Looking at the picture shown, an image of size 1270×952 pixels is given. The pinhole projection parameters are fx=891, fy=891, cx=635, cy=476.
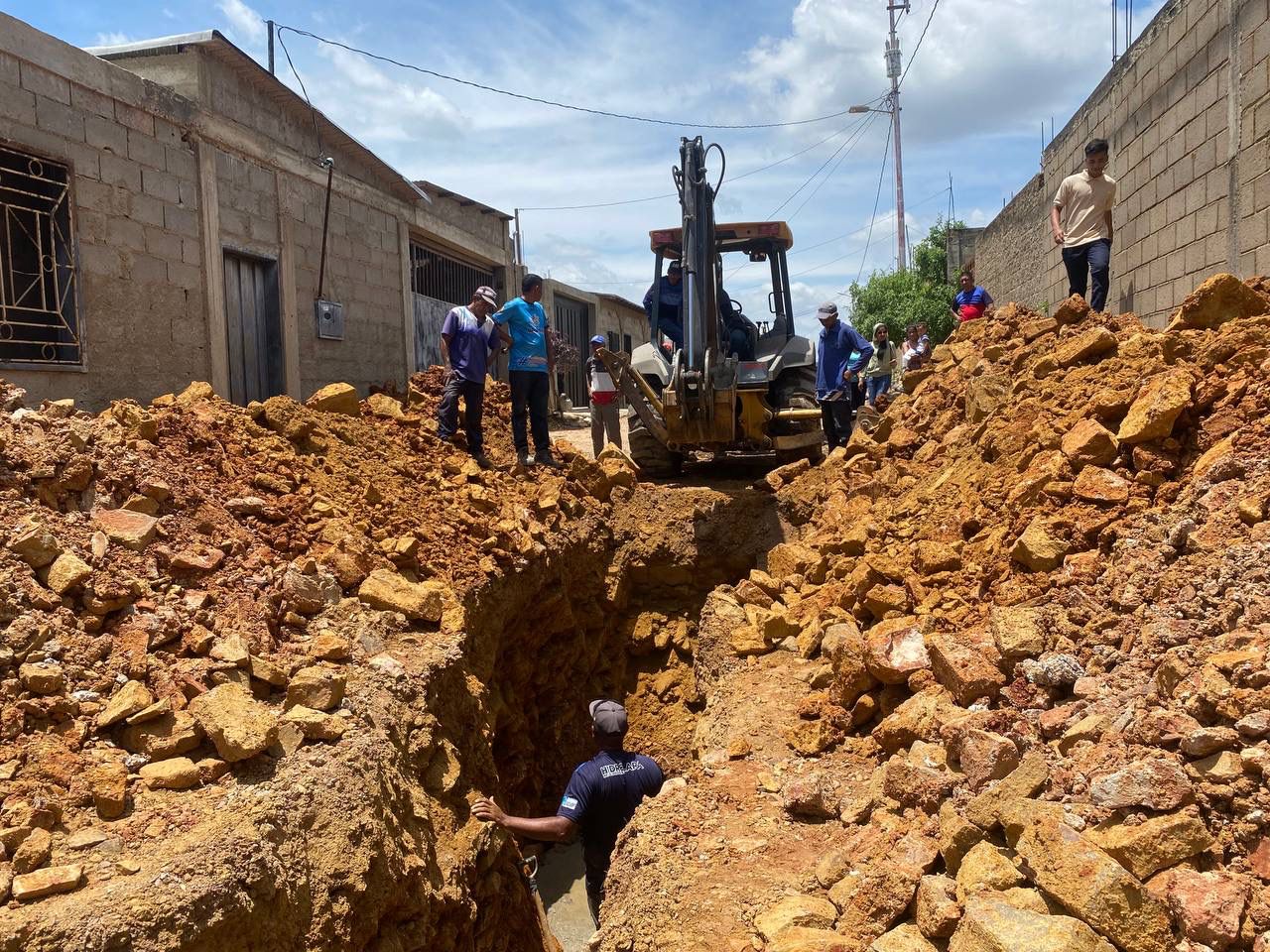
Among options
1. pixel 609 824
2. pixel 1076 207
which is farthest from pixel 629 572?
pixel 1076 207

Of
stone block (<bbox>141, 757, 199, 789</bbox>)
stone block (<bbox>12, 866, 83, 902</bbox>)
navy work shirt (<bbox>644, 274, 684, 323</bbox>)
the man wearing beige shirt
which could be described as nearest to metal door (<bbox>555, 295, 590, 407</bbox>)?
navy work shirt (<bbox>644, 274, 684, 323</bbox>)

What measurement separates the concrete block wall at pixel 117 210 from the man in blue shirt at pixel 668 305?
3.75 meters

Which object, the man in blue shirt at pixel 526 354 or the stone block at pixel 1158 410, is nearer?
the stone block at pixel 1158 410

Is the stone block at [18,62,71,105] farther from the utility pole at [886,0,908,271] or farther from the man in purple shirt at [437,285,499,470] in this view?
the utility pole at [886,0,908,271]

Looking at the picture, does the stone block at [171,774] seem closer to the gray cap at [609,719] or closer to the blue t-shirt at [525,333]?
the gray cap at [609,719]

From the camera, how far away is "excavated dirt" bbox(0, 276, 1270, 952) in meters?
2.57

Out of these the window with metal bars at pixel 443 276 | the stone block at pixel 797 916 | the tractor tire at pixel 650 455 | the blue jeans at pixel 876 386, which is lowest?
the stone block at pixel 797 916

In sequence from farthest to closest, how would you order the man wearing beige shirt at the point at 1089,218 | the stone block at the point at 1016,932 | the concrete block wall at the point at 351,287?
the concrete block wall at the point at 351,287 → the man wearing beige shirt at the point at 1089,218 → the stone block at the point at 1016,932

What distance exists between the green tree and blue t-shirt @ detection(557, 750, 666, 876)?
59.9 feet

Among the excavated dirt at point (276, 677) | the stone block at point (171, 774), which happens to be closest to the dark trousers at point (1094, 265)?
the excavated dirt at point (276, 677)

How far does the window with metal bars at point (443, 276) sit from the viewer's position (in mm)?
11539

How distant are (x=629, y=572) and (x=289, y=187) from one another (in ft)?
16.0

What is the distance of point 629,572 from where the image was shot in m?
8.05

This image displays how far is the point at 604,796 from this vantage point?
418 centimetres
